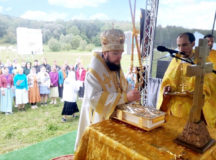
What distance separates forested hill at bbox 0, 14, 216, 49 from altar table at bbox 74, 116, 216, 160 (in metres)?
5.10

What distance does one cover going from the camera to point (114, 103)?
1844mm

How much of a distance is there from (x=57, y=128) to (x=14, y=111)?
8.97 feet

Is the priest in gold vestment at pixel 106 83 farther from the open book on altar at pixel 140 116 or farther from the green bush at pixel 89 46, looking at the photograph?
the green bush at pixel 89 46

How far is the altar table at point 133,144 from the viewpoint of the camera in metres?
1.14

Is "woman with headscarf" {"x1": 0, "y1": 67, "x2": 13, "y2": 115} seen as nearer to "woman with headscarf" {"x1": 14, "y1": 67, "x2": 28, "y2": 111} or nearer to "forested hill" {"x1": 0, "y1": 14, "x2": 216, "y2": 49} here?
"woman with headscarf" {"x1": 14, "y1": 67, "x2": 28, "y2": 111}

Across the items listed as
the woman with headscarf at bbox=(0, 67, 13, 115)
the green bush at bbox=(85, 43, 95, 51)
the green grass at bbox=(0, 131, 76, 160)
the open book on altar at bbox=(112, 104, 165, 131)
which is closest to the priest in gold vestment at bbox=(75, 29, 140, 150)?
the open book on altar at bbox=(112, 104, 165, 131)

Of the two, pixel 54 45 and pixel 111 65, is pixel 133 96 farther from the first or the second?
pixel 54 45

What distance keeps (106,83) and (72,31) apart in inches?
428


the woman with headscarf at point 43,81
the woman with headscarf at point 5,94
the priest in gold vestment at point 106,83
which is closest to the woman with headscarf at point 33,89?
the woman with headscarf at point 43,81

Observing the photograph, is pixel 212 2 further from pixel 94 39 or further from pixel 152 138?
pixel 94 39

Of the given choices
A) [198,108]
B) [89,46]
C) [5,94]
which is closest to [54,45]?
[89,46]

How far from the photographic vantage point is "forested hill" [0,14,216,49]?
6.34 metres

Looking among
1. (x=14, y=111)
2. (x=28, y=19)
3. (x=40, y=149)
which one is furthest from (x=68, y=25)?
(x=40, y=149)

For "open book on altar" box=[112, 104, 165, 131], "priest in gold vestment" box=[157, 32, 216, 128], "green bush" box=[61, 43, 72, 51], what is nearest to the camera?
"open book on altar" box=[112, 104, 165, 131]
